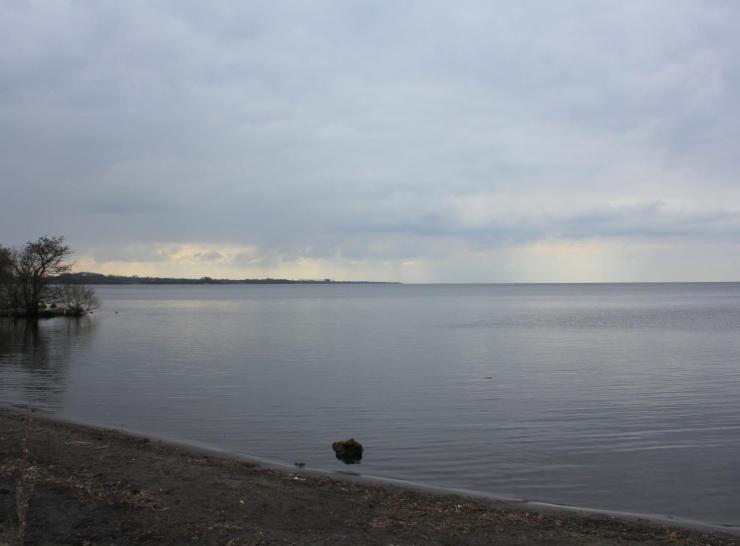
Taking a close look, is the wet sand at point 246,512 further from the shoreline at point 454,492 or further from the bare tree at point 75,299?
the bare tree at point 75,299

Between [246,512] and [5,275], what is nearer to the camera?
[246,512]

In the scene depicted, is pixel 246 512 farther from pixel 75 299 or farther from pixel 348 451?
pixel 75 299

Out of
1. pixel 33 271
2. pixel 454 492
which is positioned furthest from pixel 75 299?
pixel 454 492

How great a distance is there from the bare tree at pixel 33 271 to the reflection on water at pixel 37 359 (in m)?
6.47

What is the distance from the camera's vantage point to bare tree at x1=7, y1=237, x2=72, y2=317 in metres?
69.2

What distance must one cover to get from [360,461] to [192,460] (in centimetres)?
397

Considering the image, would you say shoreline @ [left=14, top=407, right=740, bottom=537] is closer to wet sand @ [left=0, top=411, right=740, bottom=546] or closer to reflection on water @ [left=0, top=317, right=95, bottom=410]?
wet sand @ [left=0, top=411, right=740, bottom=546]

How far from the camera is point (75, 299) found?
82.6 metres

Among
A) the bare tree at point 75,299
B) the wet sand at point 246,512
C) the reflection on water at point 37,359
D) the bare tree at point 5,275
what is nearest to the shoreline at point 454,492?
the wet sand at point 246,512

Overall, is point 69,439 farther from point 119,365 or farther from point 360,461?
point 119,365

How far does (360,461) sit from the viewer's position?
1532 cm

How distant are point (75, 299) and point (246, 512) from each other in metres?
81.3

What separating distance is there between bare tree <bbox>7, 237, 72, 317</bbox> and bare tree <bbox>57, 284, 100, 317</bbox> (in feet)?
21.1

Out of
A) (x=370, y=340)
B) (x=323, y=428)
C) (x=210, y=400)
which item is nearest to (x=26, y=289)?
(x=370, y=340)
